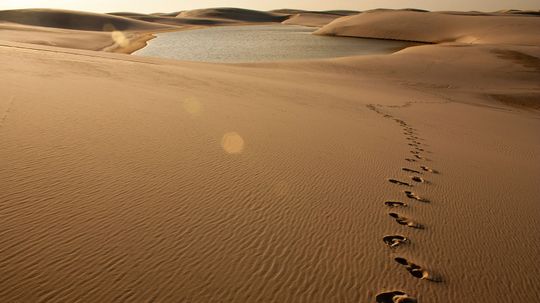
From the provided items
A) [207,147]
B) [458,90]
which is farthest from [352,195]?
[458,90]

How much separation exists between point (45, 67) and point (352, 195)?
9746mm

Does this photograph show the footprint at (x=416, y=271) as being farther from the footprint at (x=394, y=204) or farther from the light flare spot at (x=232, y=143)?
the light flare spot at (x=232, y=143)

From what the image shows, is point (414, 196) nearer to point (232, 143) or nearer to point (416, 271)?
point (416, 271)

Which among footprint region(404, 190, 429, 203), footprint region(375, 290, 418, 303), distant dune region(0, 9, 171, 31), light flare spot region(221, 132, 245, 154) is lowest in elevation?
footprint region(375, 290, 418, 303)

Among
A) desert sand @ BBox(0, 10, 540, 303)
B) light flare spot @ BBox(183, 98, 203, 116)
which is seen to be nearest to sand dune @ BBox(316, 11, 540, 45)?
light flare spot @ BBox(183, 98, 203, 116)

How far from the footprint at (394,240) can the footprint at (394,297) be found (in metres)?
0.67

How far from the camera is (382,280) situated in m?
A: 3.03

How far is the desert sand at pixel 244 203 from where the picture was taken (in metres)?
2.78

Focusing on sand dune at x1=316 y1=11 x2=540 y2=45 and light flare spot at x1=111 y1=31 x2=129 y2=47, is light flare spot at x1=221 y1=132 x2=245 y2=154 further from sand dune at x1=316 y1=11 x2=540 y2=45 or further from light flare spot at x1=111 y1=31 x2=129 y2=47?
sand dune at x1=316 y1=11 x2=540 y2=45

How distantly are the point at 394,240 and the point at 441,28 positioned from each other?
56.9 meters

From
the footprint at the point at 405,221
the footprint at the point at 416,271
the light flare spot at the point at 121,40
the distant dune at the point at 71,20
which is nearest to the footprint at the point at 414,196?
the footprint at the point at 405,221

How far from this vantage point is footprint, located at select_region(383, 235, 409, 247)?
3555 mm

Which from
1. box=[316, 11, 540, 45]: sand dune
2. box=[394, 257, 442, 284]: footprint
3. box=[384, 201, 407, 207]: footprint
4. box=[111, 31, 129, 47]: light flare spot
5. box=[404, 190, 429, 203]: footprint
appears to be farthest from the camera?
box=[316, 11, 540, 45]: sand dune

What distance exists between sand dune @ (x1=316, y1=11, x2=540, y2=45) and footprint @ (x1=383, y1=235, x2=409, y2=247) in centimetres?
4203
